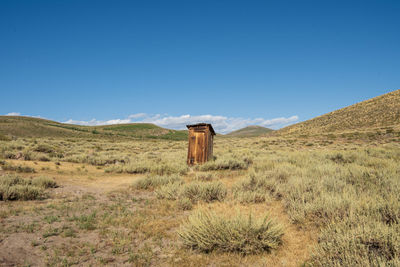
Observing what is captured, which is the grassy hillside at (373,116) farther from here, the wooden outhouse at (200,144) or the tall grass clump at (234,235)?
the tall grass clump at (234,235)

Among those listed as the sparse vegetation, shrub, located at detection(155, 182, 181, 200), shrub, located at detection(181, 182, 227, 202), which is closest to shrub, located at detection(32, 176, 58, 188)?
the sparse vegetation

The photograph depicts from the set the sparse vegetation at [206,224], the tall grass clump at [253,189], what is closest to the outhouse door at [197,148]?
the tall grass clump at [253,189]

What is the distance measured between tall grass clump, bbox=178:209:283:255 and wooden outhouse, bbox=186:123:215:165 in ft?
26.3

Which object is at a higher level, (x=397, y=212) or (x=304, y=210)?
(x=397, y=212)

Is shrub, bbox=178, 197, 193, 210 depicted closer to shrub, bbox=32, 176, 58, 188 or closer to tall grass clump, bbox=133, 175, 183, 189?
tall grass clump, bbox=133, 175, 183, 189

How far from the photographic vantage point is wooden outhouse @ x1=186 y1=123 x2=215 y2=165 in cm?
1145

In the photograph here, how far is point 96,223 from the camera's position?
4.14m

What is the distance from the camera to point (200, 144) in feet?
37.9

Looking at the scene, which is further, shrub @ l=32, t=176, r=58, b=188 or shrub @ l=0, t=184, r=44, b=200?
shrub @ l=32, t=176, r=58, b=188

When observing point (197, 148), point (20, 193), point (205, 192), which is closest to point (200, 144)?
point (197, 148)

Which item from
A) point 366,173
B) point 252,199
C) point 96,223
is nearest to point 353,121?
point 366,173

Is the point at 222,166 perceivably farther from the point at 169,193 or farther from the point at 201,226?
the point at 201,226

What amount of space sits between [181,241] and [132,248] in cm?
78

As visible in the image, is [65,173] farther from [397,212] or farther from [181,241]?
[397,212]
